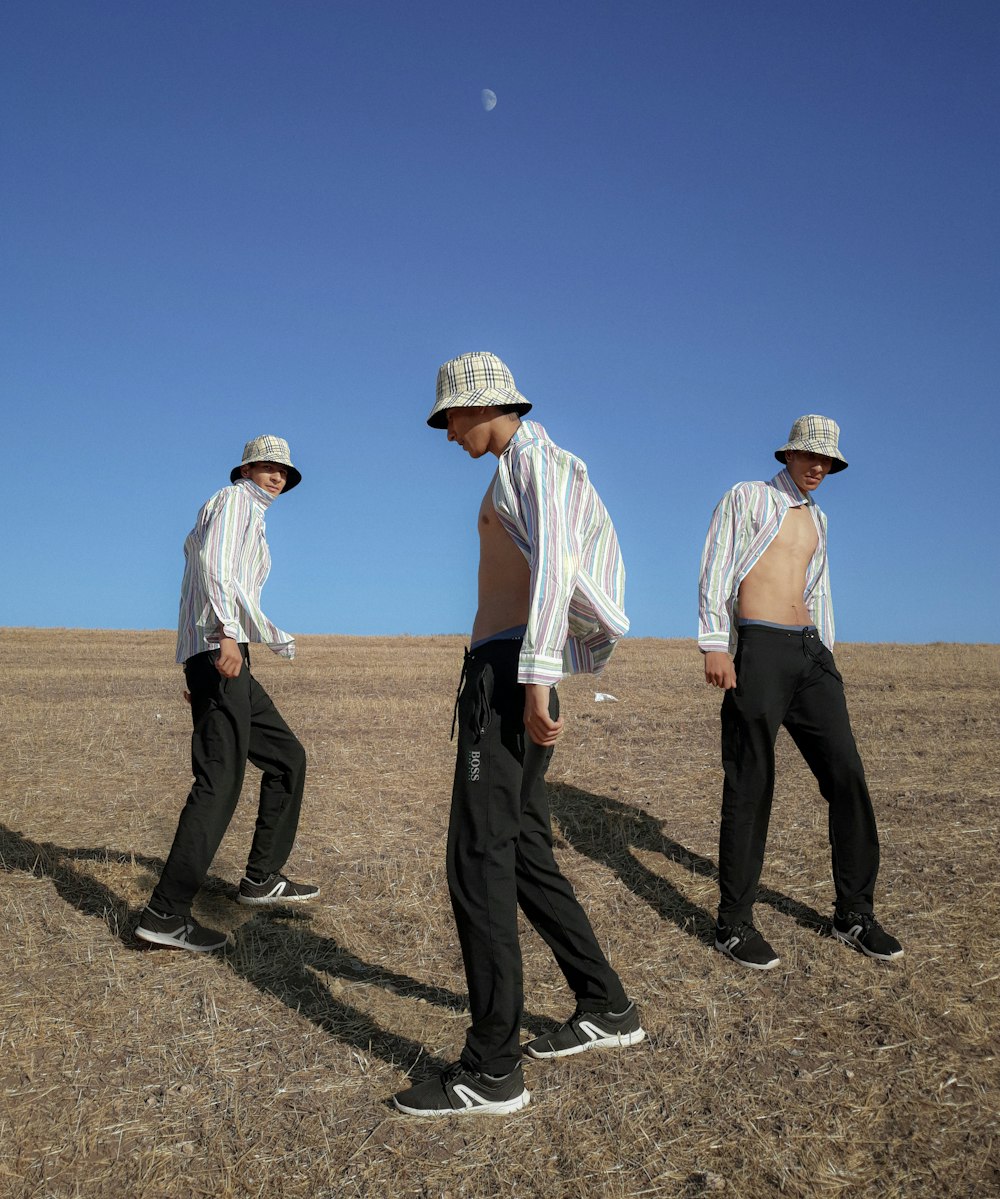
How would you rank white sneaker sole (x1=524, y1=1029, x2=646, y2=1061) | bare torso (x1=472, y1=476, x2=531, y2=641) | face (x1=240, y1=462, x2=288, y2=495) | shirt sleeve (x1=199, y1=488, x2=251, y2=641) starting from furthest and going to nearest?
face (x1=240, y1=462, x2=288, y2=495) < shirt sleeve (x1=199, y1=488, x2=251, y2=641) < white sneaker sole (x1=524, y1=1029, x2=646, y2=1061) < bare torso (x1=472, y1=476, x2=531, y2=641)

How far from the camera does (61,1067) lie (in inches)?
160

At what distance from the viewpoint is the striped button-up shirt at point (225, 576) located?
5.56 m

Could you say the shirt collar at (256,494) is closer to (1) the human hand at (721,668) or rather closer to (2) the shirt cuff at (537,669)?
(1) the human hand at (721,668)

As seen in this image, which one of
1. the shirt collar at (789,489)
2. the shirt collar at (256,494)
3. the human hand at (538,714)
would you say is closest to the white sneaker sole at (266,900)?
the shirt collar at (256,494)

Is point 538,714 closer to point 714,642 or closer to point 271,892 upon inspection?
point 714,642

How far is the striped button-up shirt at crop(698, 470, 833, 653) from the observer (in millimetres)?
5652

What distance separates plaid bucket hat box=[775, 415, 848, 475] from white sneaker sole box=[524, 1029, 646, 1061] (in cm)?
340

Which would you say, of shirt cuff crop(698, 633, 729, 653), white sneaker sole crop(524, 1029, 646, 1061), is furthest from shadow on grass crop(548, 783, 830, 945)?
shirt cuff crop(698, 633, 729, 653)

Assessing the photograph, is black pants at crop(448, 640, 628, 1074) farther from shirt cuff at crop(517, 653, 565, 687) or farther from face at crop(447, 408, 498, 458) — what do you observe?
face at crop(447, 408, 498, 458)

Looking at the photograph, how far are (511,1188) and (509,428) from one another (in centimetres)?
267

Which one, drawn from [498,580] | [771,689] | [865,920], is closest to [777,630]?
[771,689]

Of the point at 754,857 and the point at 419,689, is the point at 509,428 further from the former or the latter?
the point at 419,689

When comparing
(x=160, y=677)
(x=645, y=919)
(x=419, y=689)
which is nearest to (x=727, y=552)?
(x=645, y=919)

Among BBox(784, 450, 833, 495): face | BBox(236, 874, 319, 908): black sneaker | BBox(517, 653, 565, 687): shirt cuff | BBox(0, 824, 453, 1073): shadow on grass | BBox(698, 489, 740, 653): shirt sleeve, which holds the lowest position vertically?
BBox(0, 824, 453, 1073): shadow on grass
